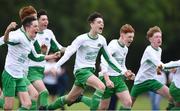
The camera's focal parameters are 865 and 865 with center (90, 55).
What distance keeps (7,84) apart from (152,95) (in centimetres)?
855

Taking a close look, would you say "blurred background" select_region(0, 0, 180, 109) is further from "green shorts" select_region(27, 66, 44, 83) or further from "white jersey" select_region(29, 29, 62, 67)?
"green shorts" select_region(27, 66, 44, 83)

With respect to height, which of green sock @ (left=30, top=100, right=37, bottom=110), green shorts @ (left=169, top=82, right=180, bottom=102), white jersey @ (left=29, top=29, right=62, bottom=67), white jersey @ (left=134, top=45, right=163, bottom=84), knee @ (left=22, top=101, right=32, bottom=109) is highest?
white jersey @ (left=29, top=29, right=62, bottom=67)

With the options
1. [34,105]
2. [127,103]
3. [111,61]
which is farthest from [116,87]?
[34,105]

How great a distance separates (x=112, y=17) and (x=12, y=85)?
24.5 metres

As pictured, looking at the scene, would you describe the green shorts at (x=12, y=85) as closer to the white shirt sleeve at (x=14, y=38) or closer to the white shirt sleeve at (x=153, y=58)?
the white shirt sleeve at (x=14, y=38)

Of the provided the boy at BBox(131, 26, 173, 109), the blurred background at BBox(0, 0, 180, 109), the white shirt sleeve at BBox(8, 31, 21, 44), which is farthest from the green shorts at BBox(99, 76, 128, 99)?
the blurred background at BBox(0, 0, 180, 109)

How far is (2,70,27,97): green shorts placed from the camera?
1675 cm

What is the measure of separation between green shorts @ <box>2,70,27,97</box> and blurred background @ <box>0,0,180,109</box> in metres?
22.5

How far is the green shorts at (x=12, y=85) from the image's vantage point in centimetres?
1675

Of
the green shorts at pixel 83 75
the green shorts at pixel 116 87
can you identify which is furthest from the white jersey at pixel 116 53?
the green shorts at pixel 83 75

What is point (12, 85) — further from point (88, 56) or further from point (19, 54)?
point (88, 56)

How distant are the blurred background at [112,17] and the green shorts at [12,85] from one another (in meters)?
22.5

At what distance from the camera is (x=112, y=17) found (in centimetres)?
4106

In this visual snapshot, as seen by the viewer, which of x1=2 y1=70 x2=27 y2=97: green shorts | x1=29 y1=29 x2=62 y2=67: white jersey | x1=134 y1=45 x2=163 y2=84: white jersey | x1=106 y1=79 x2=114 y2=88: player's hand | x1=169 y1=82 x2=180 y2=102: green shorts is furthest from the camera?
x1=29 y1=29 x2=62 y2=67: white jersey
